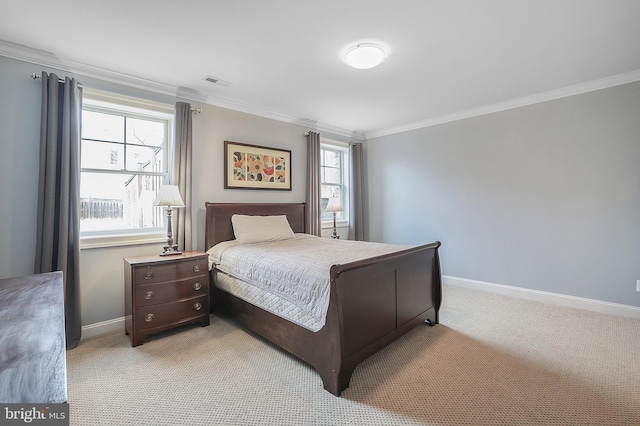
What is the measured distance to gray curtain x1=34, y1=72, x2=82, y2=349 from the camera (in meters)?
2.40

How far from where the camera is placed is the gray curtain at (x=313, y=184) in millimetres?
4414

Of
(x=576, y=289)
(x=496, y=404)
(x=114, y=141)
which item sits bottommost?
(x=496, y=404)

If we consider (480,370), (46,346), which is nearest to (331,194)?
(480,370)

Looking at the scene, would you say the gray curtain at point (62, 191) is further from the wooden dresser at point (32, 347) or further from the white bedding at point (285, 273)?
the wooden dresser at point (32, 347)

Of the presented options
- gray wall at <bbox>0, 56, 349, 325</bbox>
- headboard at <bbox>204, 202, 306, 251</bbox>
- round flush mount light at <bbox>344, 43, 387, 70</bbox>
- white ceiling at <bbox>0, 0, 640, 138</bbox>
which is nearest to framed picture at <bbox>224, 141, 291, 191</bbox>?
gray wall at <bbox>0, 56, 349, 325</bbox>

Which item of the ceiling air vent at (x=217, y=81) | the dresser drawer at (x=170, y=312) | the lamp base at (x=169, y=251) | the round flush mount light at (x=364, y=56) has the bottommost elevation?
the dresser drawer at (x=170, y=312)

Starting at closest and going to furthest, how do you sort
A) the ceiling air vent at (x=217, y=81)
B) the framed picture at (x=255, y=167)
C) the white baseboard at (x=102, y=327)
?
the white baseboard at (x=102, y=327) < the ceiling air vent at (x=217, y=81) < the framed picture at (x=255, y=167)

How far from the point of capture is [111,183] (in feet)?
9.67

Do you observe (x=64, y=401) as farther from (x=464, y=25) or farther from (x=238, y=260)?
(x=464, y=25)

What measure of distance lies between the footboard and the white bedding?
0.50ft

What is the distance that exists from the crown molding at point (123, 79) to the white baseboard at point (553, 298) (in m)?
3.43

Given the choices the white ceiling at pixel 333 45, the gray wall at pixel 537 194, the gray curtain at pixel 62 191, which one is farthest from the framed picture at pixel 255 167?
the gray wall at pixel 537 194

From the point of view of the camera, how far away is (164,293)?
8.58ft

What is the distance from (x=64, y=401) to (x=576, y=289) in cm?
443
